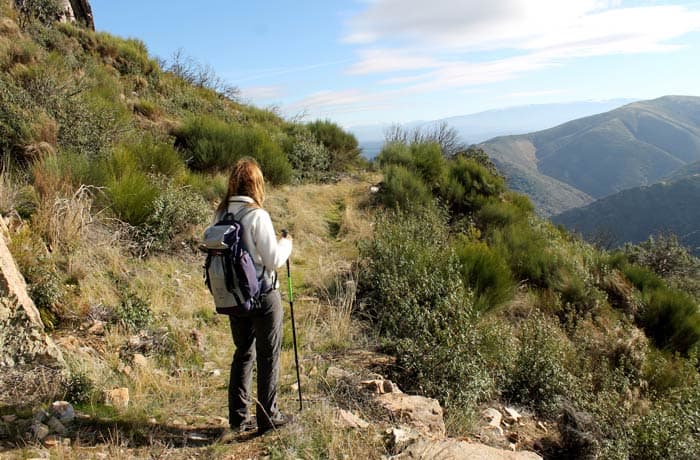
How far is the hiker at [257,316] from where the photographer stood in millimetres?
2795

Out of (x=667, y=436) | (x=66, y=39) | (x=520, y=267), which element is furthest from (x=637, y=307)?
(x=66, y=39)

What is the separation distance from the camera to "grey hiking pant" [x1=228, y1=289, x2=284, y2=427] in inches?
115

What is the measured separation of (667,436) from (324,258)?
4.99 meters

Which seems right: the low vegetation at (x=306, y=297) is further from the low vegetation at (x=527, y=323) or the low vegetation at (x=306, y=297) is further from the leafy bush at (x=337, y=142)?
the leafy bush at (x=337, y=142)

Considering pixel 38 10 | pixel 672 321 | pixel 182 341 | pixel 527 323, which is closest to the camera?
pixel 182 341

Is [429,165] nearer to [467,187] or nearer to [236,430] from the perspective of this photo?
[467,187]

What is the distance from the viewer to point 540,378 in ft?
15.1

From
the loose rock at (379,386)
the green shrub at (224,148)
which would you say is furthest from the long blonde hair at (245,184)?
the green shrub at (224,148)

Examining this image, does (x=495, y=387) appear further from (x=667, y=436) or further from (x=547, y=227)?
(x=547, y=227)

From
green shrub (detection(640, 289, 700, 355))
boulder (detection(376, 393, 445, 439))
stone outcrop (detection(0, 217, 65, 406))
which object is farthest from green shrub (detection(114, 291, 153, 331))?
green shrub (detection(640, 289, 700, 355))

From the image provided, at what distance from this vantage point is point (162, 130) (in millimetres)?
10031

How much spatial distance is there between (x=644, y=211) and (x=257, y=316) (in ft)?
370

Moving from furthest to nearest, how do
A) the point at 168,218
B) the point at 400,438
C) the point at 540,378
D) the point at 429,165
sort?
1. the point at 429,165
2. the point at 168,218
3. the point at 540,378
4. the point at 400,438

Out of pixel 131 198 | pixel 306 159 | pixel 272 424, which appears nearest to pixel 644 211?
pixel 306 159
